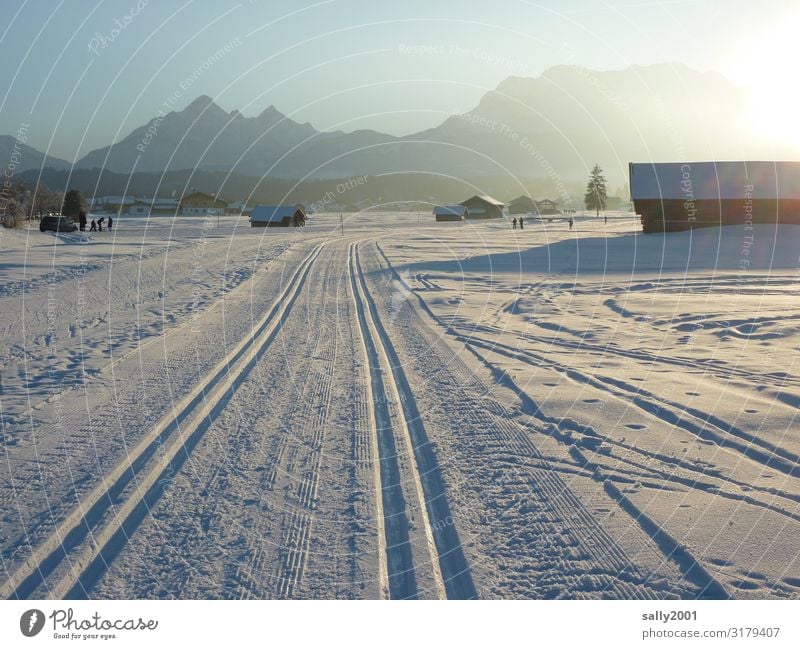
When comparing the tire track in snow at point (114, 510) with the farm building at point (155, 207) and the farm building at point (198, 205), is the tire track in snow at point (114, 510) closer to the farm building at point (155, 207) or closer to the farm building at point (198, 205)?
the farm building at point (198, 205)

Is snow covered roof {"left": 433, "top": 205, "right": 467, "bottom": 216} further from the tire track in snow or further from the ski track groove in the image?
the tire track in snow

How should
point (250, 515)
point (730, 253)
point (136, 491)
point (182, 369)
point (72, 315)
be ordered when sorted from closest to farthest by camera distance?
point (250, 515) → point (136, 491) → point (182, 369) → point (72, 315) → point (730, 253)

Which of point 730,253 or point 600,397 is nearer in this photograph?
point 600,397

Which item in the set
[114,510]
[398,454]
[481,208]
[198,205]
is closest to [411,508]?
[398,454]

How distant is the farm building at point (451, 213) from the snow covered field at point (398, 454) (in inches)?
3713

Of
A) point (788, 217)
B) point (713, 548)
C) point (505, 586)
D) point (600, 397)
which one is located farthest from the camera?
point (788, 217)

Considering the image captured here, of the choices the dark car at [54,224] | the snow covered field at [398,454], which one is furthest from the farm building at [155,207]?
the snow covered field at [398,454]

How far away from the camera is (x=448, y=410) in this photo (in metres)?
8.35

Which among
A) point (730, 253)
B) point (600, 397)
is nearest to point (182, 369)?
point (600, 397)

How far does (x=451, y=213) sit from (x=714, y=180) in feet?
203

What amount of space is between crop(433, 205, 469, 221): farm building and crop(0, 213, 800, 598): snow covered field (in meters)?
94.3

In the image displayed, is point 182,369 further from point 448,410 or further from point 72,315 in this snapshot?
point 72,315

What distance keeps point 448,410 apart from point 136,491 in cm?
381

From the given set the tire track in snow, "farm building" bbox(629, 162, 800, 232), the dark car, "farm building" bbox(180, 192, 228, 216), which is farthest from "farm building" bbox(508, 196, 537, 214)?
the tire track in snow
